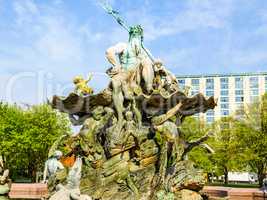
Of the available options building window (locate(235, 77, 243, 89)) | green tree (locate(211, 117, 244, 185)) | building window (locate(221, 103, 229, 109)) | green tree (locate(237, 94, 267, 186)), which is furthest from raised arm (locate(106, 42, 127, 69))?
building window (locate(221, 103, 229, 109))

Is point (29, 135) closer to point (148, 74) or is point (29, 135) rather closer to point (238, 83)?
point (148, 74)

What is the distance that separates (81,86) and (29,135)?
64.9 feet

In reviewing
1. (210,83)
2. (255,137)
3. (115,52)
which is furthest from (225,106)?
(115,52)

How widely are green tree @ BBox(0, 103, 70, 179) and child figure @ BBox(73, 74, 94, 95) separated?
17.7m

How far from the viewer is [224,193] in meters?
17.3

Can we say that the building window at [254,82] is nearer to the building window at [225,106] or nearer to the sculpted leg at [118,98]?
the building window at [225,106]

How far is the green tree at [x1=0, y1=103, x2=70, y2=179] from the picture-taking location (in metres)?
33.8

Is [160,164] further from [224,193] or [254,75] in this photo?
[254,75]

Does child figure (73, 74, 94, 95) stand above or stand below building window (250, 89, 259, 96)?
below

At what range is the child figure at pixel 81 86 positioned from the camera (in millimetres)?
15328

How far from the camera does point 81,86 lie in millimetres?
15422

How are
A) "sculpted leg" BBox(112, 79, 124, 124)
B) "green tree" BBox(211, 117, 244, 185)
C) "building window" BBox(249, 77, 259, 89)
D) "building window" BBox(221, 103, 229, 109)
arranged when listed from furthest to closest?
"building window" BBox(221, 103, 229, 109), "building window" BBox(249, 77, 259, 89), "green tree" BBox(211, 117, 244, 185), "sculpted leg" BBox(112, 79, 124, 124)

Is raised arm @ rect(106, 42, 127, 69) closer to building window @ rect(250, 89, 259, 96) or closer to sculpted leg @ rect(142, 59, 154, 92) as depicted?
sculpted leg @ rect(142, 59, 154, 92)

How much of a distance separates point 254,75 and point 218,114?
36.8ft
